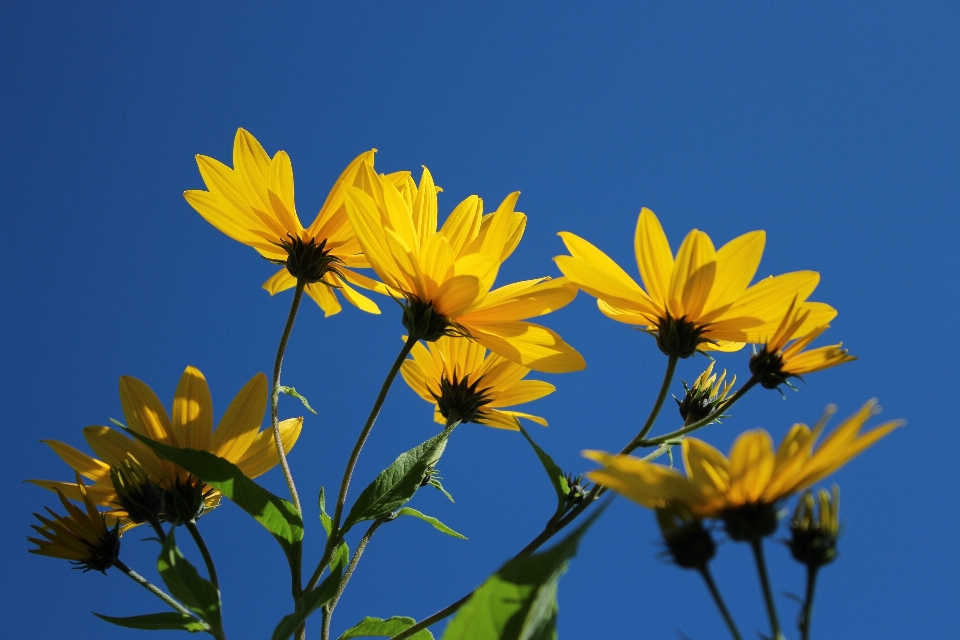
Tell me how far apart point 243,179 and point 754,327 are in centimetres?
110

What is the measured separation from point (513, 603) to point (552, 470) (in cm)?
28

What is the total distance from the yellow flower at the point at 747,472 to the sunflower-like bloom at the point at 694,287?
0.40 m

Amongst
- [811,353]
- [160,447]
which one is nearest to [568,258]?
[811,353]

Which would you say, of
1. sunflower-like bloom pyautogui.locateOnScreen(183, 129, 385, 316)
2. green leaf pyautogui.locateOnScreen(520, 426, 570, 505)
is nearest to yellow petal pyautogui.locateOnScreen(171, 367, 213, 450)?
sunflower-like bloom pyautogui.locateOnScreen(183, 129, 385, 316)

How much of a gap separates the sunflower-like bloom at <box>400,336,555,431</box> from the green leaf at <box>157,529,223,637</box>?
686 mm

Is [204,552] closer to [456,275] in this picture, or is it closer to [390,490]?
[390,490]

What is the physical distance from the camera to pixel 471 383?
68.3 inches

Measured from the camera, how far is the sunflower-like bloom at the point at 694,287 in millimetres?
1308

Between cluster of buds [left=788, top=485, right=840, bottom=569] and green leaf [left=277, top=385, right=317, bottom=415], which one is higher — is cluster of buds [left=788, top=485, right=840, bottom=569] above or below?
below

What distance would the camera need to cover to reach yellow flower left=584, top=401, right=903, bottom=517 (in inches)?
33.8

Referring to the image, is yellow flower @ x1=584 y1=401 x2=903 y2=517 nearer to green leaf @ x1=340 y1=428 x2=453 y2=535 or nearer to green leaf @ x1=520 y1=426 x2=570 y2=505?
green leaf @ x1=520 y1=426 x2=570 y2=505

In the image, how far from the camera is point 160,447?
1.22 meters

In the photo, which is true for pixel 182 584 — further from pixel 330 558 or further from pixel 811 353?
pixel 811 353

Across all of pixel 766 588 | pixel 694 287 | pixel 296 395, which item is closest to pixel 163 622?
pixel 296 395
